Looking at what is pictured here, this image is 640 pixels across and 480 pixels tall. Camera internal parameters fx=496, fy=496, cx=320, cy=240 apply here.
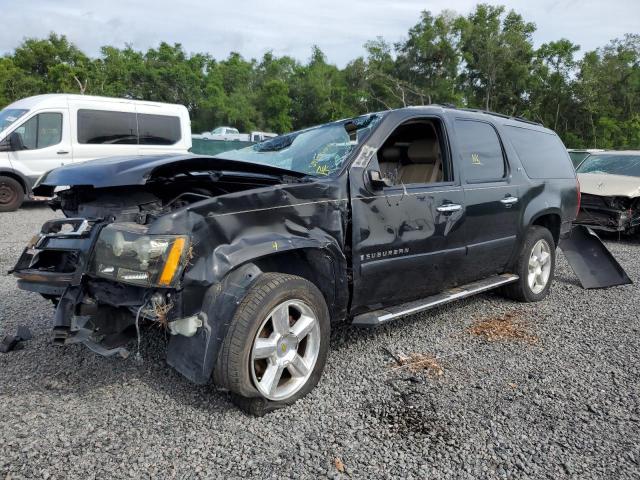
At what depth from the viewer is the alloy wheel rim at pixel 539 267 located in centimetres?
512

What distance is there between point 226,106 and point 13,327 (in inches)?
1796

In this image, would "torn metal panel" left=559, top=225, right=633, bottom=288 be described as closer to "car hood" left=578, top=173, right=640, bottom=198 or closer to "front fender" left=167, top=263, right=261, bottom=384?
"car hood" left=578, top=173, right=640, bottom=198

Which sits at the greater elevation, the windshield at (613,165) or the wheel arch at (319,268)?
the windshield at (613,165)

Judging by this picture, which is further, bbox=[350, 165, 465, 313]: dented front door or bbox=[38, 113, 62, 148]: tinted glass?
bbox=[38, 113, 62, 148]: tinted glass

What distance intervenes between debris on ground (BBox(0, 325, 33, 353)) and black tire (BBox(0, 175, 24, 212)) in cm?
788

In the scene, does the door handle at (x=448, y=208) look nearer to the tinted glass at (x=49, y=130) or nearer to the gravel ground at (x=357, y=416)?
the gravel ground at (x=357, y=416)

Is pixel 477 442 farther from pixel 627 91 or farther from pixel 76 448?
pixel 627 91

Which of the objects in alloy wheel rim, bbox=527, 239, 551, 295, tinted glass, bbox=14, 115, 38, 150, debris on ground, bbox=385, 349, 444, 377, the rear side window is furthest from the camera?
tinted glass, bbox=14, 115, 38, 150

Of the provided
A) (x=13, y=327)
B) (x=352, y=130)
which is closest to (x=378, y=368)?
(x=352, y=130)

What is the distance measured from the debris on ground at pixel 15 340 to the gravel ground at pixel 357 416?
0.07 metres

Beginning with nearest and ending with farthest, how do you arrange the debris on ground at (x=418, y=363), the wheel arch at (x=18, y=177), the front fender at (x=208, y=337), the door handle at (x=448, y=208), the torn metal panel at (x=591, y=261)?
the front fender at (x=208, y=337), the debris on ground at (x=418, y=363), the door handle at (x=448, y=208), the torn metal panel at (x=591, y=261), the wheel arch at (x=18, y=177)

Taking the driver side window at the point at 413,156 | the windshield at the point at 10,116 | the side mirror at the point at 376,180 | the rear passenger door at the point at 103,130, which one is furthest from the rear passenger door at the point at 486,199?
the windshield at the point at 10,116

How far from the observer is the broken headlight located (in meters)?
2.50

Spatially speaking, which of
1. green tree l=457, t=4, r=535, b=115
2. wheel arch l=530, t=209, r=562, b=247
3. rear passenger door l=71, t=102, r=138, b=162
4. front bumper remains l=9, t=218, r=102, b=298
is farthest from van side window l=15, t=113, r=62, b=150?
green tree l=457, t=4, r=535, b=115
